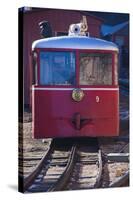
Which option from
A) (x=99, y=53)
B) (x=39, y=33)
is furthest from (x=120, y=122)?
(x=39, y=33)

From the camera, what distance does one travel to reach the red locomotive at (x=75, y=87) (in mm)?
7039

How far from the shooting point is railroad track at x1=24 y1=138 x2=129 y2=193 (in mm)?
6977

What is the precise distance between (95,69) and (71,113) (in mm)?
588

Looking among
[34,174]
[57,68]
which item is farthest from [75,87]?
[34,174]

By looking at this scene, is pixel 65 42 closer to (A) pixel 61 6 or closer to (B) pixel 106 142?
(A) pixel 61 6

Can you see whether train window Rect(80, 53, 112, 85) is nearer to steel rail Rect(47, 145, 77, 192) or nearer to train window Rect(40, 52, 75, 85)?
train window Rect(40, 52, 75, 85)

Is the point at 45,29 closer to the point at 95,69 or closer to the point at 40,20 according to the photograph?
the point at 40,20

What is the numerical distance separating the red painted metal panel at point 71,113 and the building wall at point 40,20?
233mm

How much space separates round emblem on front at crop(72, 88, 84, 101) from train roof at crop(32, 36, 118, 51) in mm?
499

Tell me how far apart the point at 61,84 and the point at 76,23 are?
0.72 m

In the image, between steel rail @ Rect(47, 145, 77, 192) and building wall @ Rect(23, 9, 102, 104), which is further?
steel rail @ Rect(47, 145, 77, 192)

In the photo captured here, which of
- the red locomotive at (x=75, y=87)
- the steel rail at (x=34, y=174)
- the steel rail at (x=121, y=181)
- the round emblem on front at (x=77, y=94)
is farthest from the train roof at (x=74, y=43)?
the steel rail at (x=121, y=181)

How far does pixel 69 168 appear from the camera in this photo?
7.10 meters

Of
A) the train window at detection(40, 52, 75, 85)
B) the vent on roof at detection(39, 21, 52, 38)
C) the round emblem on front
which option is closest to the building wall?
the vent on roof at detection(39, 21, 52, 38)
